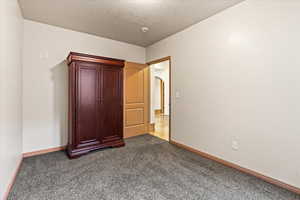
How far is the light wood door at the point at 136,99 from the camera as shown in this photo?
147 inches

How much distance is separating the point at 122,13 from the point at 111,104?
1708mm

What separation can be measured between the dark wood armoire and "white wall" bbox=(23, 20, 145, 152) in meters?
0.40

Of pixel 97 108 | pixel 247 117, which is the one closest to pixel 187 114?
pixel 247 117

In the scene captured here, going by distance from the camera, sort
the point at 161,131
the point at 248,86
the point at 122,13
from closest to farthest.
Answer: the point at 248,86 < the point at 122,13 < the point at 161,131

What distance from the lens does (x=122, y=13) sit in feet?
7.77

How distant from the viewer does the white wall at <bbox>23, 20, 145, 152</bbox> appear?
2537 millimetres

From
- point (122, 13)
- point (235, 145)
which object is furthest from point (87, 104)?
point (235, 145)

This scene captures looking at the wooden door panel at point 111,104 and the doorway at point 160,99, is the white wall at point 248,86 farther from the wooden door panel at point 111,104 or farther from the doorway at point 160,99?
the wooden door panel at point 111,104

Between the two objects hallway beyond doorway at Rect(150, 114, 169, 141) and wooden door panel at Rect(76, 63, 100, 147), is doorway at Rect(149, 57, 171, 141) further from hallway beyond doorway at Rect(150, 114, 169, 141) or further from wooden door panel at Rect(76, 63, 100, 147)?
wooden door panel at Rect(76, 63, 100, 147)

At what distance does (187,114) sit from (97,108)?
6.07 ft

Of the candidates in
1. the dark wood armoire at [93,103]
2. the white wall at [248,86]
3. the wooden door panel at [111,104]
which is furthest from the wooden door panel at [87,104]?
the white wall at [248,86]

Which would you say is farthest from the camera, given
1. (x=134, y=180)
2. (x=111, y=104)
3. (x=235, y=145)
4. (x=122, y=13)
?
(x=111, y=104)

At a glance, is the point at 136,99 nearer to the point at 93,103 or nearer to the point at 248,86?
the point at 93,103

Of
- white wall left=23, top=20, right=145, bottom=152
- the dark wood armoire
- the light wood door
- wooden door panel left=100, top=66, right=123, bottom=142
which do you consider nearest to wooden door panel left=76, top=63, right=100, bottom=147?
the dark wood armoire
